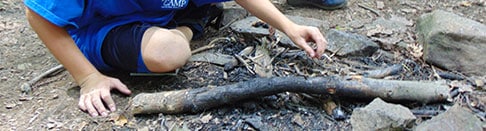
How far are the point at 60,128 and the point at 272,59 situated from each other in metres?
0.69

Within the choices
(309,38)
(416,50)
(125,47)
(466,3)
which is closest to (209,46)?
(125,47)

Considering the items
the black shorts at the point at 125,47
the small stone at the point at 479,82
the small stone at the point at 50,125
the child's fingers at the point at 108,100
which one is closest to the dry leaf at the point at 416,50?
the small stone at the point at 479,82

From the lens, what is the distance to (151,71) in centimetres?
171

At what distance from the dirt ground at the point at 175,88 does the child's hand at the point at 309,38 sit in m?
0.14

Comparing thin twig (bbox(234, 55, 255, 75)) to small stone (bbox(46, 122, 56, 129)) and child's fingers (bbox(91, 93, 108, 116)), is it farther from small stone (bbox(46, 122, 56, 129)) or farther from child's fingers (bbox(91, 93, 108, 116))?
small stone (bbox(46, 122, 56, 129))

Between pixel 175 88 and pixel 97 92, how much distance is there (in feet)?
0.76

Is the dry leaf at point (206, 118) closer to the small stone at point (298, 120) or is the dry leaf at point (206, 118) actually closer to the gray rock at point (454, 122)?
the small stone at point (298, 120)

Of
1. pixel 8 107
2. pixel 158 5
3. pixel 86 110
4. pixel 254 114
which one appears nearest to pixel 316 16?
pixel 158 5

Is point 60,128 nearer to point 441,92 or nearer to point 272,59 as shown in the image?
point 272,59

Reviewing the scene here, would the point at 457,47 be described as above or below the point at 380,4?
above

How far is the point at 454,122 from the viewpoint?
1.28 meters

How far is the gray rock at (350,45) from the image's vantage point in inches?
72.4

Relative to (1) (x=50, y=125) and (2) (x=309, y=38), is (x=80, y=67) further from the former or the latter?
(2) (x=309, y=38)

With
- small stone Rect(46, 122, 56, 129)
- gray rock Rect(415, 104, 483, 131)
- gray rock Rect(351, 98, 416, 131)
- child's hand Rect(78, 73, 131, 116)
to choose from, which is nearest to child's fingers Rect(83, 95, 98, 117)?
child's hand Rect(78, 73, 131, 116)
